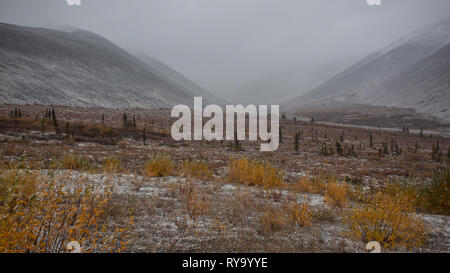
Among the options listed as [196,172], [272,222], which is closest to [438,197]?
[272,222]

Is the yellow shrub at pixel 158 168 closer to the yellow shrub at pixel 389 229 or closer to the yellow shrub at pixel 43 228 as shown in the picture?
the yellow shrub at pixel 43 228

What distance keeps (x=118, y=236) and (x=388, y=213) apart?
4.81 meters

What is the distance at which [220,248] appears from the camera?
3.43m

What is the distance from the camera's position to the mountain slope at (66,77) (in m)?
42.6

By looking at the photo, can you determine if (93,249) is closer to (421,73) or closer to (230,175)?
(230,175)

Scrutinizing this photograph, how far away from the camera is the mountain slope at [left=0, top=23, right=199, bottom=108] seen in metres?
42.6

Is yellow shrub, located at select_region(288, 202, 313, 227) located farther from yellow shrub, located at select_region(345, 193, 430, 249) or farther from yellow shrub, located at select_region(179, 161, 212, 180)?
yellow shrub, located at select_region(179, 161, 212, 180)

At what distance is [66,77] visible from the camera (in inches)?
2299

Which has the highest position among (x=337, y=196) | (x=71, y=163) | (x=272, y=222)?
(x=71, y=163)

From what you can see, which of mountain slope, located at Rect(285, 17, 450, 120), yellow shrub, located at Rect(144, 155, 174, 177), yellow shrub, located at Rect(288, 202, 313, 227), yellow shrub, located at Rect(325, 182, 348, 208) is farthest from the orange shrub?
mountain slope, located at Rect(285, 17, 450, 120)

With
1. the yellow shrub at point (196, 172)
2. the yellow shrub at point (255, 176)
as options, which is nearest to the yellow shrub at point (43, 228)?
the yellow shrub at point (196, 172)

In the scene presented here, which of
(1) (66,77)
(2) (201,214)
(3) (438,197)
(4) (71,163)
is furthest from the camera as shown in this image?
(1) (66,77)

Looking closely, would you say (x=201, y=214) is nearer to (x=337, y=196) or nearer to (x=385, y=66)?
(x=337, y=196)
